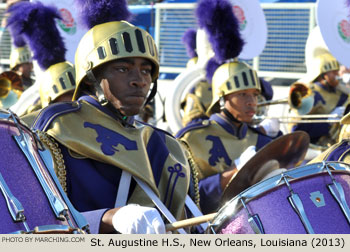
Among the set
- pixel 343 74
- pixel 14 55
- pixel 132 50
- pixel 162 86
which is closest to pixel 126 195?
pixel 132 50

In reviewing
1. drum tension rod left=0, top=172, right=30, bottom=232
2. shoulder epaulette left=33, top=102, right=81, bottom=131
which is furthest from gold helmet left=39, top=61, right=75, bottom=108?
drum tension rod left=0, top=172, right=30, bottom=232

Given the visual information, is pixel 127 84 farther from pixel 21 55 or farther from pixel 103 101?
pixel 21 55

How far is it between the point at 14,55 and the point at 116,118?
6779 millimetres

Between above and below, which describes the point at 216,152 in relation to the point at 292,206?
above

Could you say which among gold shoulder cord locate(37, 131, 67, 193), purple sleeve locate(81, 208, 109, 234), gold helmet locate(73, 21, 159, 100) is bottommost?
purple sleeve locate(81, 208, 109, 234)

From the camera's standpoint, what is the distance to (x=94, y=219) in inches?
127

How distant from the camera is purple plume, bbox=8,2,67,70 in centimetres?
480

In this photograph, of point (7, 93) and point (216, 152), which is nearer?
point (216, 152)

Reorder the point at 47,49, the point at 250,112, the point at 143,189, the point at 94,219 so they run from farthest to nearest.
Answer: the point at 250,112
the point at 47,49
the point at 143,189
the point at 94,219

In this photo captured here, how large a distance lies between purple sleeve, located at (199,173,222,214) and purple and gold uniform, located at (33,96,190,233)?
1036mm

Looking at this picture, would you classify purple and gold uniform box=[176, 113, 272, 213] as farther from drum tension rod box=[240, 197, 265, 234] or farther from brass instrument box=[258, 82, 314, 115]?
drum tension rod box=[240, 197, 265, 234]

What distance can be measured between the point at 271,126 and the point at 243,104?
1.23 meters

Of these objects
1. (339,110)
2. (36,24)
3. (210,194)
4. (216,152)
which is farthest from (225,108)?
(339,110)

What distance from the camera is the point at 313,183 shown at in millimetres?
2971
